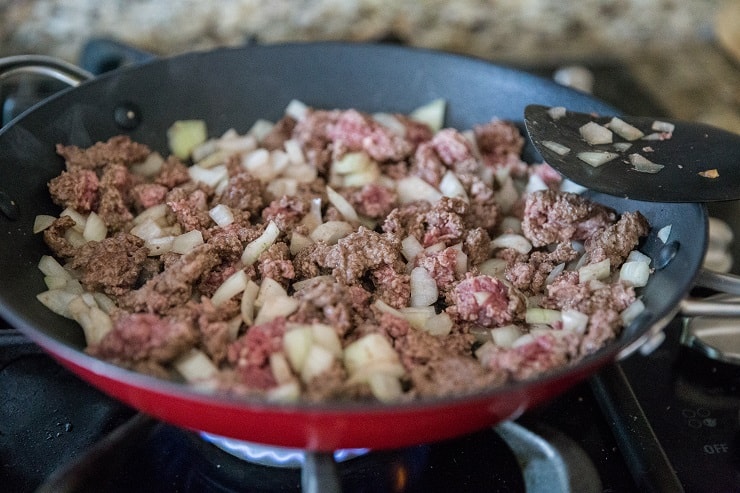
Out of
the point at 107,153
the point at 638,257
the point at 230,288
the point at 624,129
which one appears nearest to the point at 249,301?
the point at 230,288

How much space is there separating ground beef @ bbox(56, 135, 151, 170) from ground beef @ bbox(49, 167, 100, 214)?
0.12 ft

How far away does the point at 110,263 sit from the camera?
58.1 inches

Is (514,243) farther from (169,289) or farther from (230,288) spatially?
(169,289)

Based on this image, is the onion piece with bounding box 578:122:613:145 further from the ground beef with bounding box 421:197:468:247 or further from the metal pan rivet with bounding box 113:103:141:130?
the metal pan rivet with bounding box 113:103:141:130

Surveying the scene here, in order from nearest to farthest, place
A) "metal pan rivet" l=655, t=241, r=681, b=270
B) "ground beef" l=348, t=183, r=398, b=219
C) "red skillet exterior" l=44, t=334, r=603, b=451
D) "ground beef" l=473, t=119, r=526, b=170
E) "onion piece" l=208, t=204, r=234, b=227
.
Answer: "red skillet exterior" l=44, t=334, r=603, b=451 → "metal pan rivet" l=655, t=241, r=681, b=270 → "onion piece" l=208, t=204, r=234, b=227 → "ground beef" l=348, t=183, r=398, b=219 → "ground beef" l=473, t=119, r=526, b=170

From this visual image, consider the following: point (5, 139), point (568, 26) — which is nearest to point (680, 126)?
point (568, 26)

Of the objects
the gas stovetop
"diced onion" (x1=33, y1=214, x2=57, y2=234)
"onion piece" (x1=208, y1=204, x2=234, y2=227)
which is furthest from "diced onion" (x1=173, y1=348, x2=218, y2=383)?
"diced onion" (x1=33, y1=214, x2=57, y2=234)

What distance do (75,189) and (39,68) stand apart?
0.42 meters

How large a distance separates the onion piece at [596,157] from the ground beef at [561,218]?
12 cm

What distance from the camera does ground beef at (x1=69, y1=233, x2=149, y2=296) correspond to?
146 cm

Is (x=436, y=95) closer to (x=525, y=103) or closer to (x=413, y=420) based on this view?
(x=525, y=103)

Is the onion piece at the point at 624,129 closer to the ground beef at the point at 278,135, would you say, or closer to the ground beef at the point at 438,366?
the ground beef at the point at 438,366

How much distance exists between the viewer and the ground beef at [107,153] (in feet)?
→ 5.54

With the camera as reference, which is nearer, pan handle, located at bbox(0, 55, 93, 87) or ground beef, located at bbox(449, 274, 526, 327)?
ground beef, located at bbox(449, 274, 526, 327)
